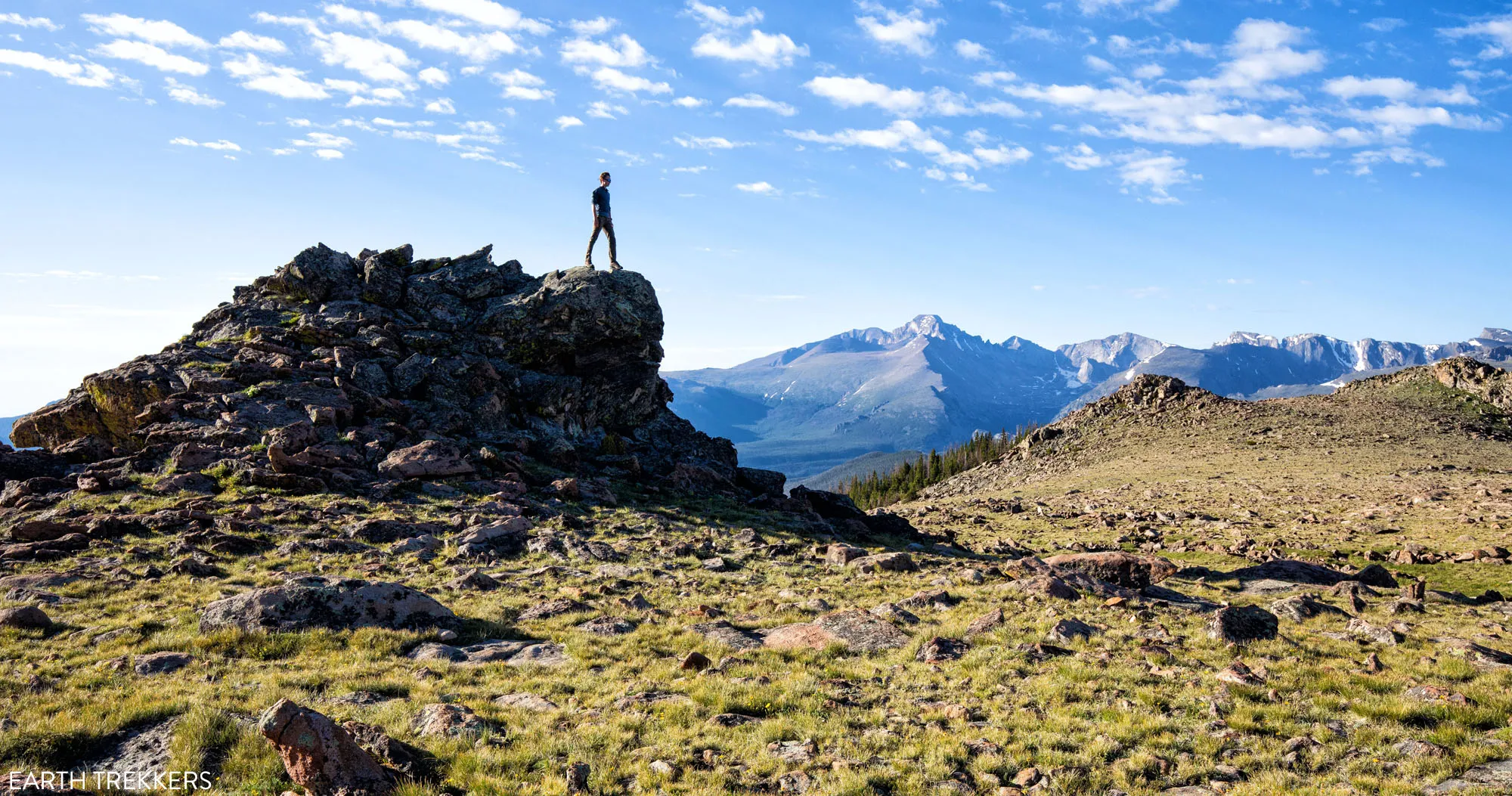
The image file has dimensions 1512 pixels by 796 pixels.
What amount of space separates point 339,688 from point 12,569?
14.3 m

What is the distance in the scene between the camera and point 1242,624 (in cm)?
1761

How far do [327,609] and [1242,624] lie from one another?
21986 millimetres

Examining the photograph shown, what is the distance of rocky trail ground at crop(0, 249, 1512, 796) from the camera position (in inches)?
434

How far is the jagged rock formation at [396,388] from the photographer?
3216 cm

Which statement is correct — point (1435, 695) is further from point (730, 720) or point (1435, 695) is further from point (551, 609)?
point (551, 609)

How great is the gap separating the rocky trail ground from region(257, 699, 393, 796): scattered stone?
45mm

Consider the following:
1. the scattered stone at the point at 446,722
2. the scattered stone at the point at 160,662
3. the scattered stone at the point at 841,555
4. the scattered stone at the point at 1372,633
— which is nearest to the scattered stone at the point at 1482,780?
the scattered stone at the point at 1372,633

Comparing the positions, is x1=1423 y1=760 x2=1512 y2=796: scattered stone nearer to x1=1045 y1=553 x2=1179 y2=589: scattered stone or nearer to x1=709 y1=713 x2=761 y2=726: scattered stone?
x1=709 y1=713 x2=761 y2=726: scattered stone

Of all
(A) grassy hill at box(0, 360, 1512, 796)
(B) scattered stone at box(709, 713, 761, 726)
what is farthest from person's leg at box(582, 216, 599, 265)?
(B) scattered stone at box(709, 713, 761, 726)

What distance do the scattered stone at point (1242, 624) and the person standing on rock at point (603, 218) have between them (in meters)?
33.2

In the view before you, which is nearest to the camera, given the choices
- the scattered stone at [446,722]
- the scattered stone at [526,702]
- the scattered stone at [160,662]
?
the scattered stone at [446,722]

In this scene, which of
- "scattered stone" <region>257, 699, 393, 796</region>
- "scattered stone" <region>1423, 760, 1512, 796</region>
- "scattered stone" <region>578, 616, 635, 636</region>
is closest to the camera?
"scattered stone" <region>257, 699, 393, 796</region>

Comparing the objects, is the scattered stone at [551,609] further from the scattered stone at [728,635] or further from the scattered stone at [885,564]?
the scattered stone at [885,564]

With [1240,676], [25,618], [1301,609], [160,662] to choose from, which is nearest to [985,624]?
[1240,676]
